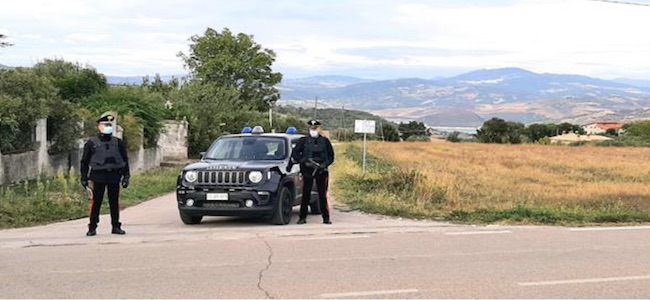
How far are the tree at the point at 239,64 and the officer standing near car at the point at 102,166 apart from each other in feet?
211

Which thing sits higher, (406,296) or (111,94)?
(111,94)

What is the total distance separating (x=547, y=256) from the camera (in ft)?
30.8

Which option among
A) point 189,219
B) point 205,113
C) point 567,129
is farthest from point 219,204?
point 567,129

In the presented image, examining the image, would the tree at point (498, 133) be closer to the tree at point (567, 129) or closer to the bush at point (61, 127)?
the tree at point (567, 129)

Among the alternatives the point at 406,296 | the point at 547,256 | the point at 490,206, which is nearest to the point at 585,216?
the point at 490,206

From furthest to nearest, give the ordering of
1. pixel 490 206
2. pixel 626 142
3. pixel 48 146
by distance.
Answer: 1. pixel 626 142
2. pixel 48 146
3. pixel 490 206

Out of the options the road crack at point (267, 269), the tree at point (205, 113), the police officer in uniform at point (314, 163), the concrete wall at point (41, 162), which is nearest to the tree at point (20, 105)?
the concrete wall at point (41, 162)

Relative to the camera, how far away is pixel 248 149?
1382 centimetres

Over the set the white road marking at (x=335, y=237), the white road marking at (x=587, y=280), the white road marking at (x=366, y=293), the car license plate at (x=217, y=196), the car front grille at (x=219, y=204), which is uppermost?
the car license plate at (x=217, y=196)

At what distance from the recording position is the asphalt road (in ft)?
23.8

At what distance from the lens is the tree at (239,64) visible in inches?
2972

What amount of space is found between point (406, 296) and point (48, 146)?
16750 millimetres

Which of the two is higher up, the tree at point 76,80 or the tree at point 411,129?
the tree at point 76,80

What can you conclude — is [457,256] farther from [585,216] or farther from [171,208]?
[171,208]
